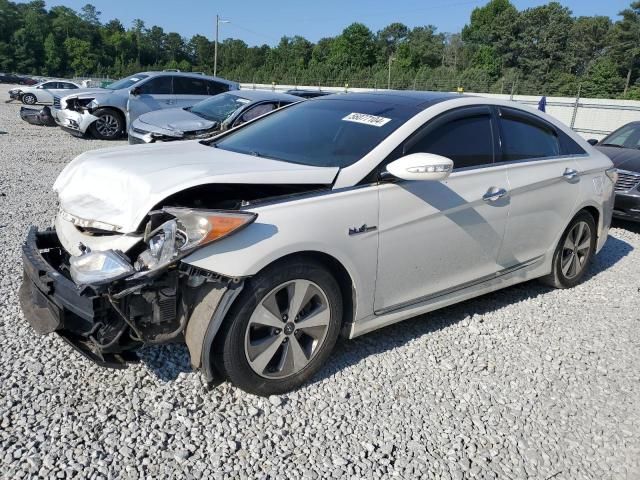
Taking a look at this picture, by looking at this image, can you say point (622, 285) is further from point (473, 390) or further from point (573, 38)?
point (573, 38)

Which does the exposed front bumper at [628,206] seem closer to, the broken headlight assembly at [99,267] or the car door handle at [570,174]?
the car door handle at [570,174]

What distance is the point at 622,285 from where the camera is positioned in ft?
17.2

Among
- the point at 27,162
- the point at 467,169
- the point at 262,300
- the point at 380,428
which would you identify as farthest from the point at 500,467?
the point at 27,162

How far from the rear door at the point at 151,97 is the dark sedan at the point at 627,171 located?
1006 cm

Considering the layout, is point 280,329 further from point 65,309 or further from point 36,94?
point 36,94

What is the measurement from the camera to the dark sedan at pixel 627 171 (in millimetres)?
7160

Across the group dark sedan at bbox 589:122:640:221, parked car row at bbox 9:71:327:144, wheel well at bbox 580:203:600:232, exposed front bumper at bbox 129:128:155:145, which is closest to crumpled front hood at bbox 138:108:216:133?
exposed front bumper at bbox 129:128:155:145

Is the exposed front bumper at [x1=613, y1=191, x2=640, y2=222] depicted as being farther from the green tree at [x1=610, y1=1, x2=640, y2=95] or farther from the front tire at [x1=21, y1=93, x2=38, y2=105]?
the green tree at [x1=610, y1=1, x2=640, y2=95]

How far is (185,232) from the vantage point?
2.66m

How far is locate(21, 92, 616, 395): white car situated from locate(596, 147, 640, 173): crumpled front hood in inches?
156

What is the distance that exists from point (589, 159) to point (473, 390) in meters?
2.75

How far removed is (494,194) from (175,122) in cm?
697

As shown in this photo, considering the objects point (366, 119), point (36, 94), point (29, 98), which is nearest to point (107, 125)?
point (366, 119)

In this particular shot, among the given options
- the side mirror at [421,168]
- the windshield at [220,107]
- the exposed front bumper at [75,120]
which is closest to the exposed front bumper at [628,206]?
the side mirror at [421,168]
